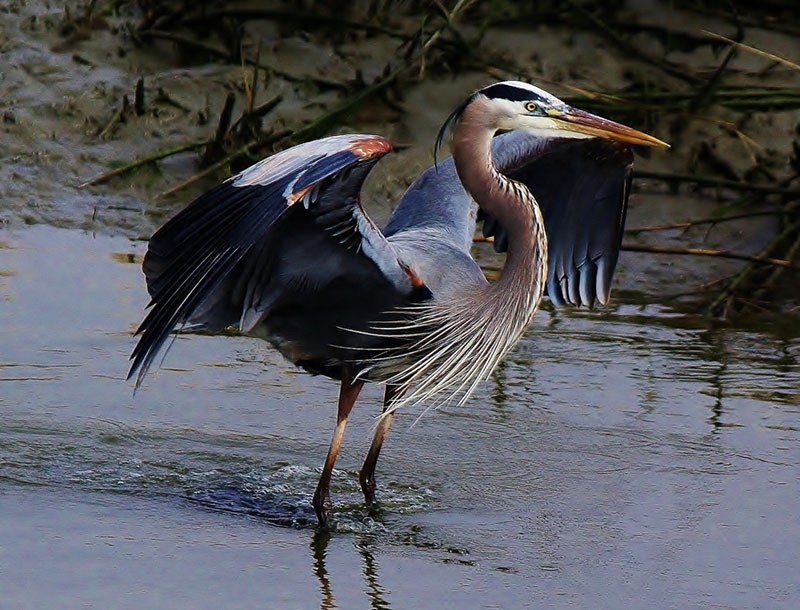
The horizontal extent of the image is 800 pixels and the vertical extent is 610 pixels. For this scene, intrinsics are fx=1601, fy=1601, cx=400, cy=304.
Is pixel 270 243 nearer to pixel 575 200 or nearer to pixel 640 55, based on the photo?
pixel 575 200

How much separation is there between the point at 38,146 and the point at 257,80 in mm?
1353

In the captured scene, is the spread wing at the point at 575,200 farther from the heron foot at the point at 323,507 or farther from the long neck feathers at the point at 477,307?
the heron foot at the point at 323,507

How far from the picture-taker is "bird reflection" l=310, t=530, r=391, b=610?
14.4ft

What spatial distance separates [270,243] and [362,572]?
1.11 meters

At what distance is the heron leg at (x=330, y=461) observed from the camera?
5199mm

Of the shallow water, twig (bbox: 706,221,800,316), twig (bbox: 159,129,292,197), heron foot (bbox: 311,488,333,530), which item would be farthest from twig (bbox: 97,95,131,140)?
heron foot (bbox: 311,488,333,530)

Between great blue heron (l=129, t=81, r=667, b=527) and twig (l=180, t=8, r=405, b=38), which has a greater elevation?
twig (l=180, t=8, r=405, b=38)

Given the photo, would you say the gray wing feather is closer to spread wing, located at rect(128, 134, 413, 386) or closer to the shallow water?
the shallow water

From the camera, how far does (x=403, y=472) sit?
569 centimetres

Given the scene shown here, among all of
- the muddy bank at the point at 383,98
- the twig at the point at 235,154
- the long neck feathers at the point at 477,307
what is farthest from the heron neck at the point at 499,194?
the twig at the point at 235,154

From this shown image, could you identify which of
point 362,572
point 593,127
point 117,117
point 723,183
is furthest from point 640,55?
point 362,572

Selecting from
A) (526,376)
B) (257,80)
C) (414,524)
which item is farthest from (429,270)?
(257,80)

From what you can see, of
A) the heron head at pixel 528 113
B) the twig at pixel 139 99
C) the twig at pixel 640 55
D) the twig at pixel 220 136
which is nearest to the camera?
the heron head at pixel 528 113

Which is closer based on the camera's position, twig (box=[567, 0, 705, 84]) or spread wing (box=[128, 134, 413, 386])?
spread wing (box=[128, 134, 413, 386])
